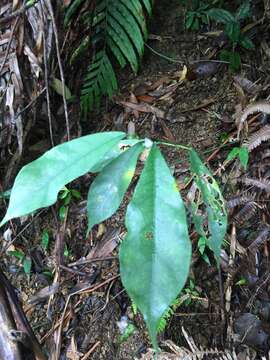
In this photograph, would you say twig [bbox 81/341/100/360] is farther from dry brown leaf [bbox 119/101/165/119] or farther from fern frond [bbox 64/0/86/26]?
fern frond [bbox 64/0/86/26]

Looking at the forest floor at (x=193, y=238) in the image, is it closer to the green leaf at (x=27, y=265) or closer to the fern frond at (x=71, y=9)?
the green leaf at (x=27, y=265)

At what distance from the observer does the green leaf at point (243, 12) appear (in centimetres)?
203

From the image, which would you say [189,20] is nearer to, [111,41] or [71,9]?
[111,41]

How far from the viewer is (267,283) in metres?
1.53

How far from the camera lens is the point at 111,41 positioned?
213 centimetres

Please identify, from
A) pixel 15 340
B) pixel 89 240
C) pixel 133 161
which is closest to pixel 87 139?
pixel 133 161

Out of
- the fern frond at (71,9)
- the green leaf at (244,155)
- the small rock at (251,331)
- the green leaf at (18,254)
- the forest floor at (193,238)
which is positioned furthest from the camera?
the green leaf at (18,254)

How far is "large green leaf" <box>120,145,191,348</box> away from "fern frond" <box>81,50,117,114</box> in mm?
1512

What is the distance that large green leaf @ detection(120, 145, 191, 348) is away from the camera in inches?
23.6

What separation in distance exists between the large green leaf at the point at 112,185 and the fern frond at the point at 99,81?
1408mm

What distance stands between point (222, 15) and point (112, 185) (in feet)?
5.04

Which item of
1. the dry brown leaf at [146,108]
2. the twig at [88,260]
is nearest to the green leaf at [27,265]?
the twig at [88,260]

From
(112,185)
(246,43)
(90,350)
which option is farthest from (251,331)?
(246,43)

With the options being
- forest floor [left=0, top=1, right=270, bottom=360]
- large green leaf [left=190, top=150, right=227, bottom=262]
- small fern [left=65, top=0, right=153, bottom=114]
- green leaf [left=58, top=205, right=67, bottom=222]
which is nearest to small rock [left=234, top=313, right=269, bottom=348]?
forest floor [left=0, top=1, right=270, bottom=360]
